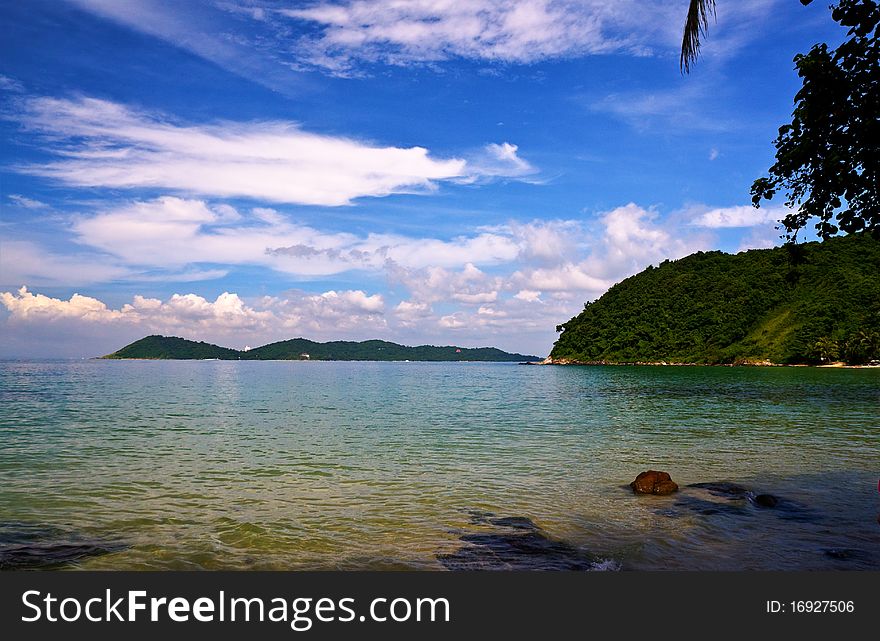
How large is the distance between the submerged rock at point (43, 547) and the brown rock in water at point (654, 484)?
45.4 ft

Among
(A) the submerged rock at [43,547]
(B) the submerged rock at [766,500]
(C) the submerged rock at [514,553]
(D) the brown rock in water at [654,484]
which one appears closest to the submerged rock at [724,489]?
(B) the submerged rock at [766,500]

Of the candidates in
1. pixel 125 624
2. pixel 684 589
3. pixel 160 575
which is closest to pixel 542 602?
pixel 684 589

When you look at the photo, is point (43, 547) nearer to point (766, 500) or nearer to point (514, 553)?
point (514, 553)

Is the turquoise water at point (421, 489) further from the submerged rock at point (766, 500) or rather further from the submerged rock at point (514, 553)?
the submerged rock at point (766, 500)

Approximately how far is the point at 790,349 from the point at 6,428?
18510 cm

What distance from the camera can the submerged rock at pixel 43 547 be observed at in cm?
1158

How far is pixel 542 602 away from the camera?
27.6 ft

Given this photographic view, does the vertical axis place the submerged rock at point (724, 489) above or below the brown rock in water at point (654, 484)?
below

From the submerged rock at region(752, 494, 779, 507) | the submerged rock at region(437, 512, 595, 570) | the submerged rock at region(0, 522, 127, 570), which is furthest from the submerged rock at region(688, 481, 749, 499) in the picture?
the submerged rock at region(0, 522, 127, 570)

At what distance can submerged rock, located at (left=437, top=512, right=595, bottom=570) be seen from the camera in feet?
37.4

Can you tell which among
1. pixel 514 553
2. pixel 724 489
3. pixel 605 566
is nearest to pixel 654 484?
pixel 724 489

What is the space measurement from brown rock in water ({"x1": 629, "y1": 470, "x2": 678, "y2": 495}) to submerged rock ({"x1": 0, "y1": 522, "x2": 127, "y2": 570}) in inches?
545

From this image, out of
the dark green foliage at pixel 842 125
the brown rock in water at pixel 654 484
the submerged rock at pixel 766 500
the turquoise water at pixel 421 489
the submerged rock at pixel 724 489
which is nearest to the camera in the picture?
the dark green foliage at pixel 842 125

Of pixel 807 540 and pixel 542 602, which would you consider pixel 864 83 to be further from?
pixel 807 540
